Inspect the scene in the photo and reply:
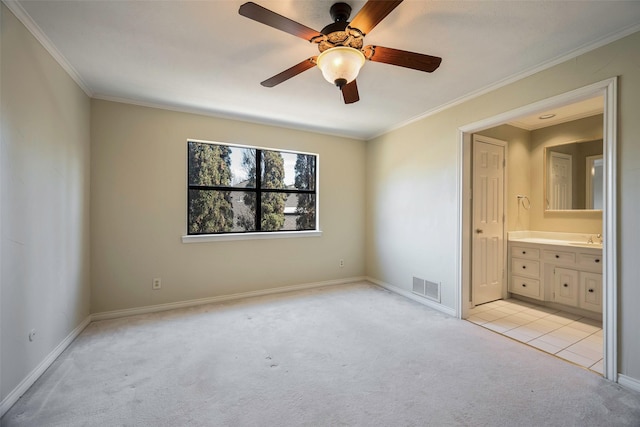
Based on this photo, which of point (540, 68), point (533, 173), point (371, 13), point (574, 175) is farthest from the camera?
point (533, 173)

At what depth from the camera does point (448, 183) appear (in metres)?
3.30

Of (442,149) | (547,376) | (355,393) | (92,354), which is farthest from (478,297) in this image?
(92,354)

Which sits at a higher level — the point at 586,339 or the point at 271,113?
the point at 271,113

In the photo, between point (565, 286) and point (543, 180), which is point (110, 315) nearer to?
point (565, 286)

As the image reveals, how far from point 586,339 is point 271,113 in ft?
13.4

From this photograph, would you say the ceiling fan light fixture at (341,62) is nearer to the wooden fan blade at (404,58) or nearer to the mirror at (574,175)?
the wooden fan blade at (404,58)

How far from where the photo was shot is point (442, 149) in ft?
11.0

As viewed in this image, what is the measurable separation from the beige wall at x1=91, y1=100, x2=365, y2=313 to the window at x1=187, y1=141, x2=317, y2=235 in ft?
0.52

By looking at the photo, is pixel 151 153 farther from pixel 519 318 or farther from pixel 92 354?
pixel 519 318

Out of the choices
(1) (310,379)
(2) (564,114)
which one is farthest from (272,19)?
(2) (564,114)

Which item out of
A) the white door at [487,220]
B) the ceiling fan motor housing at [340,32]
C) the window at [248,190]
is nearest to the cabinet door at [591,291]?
the white door at [487,220]

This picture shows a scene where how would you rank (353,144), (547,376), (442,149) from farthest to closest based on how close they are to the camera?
(353,144) < (442,149) < (547,376)

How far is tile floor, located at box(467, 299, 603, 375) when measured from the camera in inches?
93.8

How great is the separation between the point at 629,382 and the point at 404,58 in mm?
2648
